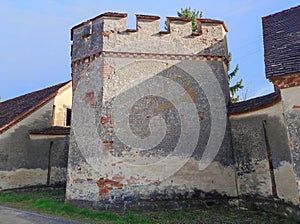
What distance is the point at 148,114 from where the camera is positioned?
8.37m

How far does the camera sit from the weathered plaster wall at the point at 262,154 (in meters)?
6.65

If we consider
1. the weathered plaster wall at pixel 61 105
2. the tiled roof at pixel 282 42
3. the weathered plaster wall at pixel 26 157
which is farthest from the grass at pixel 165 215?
the weathered plaster wall at pixel 61 105

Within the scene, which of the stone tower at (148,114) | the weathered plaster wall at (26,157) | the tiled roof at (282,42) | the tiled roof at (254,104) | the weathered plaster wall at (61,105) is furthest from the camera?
the weathered plaster wall at (61,105)

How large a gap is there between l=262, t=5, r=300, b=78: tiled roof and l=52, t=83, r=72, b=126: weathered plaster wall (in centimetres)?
1082

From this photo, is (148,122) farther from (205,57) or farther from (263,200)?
(263,200)

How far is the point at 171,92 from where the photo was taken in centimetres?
867

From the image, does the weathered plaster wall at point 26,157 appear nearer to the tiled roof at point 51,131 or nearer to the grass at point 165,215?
the tiled roof at point 51,131

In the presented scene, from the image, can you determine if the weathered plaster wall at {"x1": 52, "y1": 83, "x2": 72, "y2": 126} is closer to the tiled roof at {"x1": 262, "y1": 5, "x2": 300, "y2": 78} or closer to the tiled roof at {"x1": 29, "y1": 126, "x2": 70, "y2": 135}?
the tiled roof at {"x1": 29, "y1": 126, "x2": 70, "y2": 135}

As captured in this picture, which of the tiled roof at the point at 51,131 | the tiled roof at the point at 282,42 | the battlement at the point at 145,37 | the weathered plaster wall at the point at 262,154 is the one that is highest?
the battlement at the point at 145,37

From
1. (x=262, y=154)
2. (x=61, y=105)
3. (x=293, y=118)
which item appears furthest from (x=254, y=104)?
(x=61, y=105)

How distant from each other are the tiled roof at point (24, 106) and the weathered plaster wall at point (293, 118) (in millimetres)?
11409

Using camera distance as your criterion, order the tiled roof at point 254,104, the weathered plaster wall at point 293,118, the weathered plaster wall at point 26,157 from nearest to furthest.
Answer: the weathered plaster wall at point 293,118, the tiled roof at point 254,104, the weathered plaster wall at point 26,157

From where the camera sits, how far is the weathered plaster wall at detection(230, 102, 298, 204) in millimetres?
6648

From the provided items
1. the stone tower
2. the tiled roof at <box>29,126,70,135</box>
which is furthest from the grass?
the tiled roof at <box>29,126,70,135</box>
